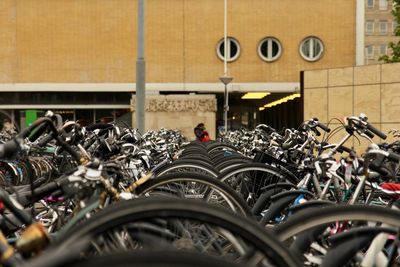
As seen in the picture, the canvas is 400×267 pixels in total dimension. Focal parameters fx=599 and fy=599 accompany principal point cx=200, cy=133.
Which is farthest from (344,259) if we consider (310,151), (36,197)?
(310,151)

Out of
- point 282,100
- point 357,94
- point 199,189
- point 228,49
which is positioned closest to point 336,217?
point 199,189

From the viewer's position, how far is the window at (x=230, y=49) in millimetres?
31542

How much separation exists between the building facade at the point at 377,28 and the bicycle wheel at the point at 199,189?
72650mm

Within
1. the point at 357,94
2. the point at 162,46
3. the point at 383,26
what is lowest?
the point at 357,94

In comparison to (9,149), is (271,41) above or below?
above

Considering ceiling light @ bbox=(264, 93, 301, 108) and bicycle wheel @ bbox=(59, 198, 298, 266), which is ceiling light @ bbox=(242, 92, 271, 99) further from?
bicycle wheel @ bbox=(59, 198, 298, 266)

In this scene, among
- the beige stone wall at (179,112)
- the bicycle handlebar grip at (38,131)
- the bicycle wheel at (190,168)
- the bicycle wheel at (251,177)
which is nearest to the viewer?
the bicycle handlebar grip at (38,131)

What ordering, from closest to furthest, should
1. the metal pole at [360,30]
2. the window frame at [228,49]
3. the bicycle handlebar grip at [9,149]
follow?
the bicycle handlebar grip at [9,149], the metal pole at [360,30], the window frame at [228,49]

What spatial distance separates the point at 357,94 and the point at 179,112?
12084mm

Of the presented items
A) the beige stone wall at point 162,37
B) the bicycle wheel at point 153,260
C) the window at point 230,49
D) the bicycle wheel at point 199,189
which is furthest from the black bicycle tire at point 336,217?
the window at point 230,49

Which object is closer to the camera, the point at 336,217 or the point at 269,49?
the point at 336,217

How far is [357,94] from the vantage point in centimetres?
1680

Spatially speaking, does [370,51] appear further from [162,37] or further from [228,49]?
[162,37]

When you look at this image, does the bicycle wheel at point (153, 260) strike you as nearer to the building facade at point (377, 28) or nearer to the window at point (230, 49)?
the window at point (230, 49)
